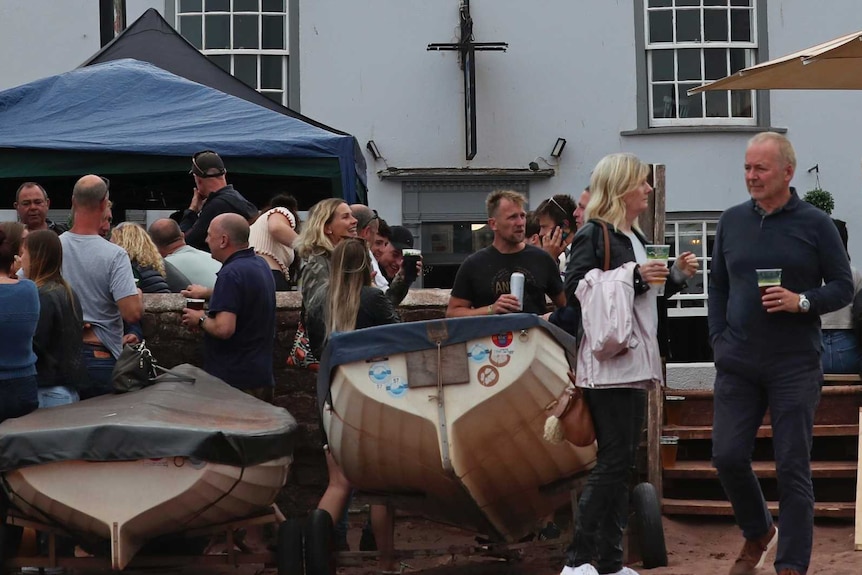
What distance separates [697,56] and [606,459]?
10.9 m

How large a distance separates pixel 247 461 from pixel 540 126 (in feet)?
32.2

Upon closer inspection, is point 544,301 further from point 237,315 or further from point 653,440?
point 653,440

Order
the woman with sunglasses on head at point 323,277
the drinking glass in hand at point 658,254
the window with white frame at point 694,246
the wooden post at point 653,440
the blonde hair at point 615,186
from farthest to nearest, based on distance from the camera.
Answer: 1. the window with white frame at point 694,246
2. the wooden post at point 653,440
3. the woman with sunglasses on head at point 323,277
4. the blonde hair at point 615,186
5. the drinking glass in hand at point 658,254

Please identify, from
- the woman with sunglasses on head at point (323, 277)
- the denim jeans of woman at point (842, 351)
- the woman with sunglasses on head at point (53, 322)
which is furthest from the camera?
the denim jeans of woman at point (842, 351)

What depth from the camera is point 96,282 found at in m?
7.88

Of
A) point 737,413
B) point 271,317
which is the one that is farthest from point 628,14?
point 737,413

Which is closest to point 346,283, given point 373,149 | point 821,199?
point 373,149

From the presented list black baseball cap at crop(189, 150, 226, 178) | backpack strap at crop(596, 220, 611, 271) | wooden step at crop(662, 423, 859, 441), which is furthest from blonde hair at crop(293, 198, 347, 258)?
wooden step at crop(662, 423, 859, 441)

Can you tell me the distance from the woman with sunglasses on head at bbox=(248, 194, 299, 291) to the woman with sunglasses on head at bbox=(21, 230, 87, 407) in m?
2.07

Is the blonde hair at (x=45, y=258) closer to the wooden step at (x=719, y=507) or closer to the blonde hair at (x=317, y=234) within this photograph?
the blonde hair at (x=317, y=234)

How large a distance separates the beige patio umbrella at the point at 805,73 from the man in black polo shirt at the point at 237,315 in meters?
3.30

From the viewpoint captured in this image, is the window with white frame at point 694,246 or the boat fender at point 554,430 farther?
the window with white frame at point 694,246

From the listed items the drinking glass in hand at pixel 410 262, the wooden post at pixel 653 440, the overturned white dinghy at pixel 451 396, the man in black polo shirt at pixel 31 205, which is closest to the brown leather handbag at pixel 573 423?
the overturned white dinghy at pixel 451 396

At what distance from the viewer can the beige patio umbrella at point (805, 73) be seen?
354 inches
